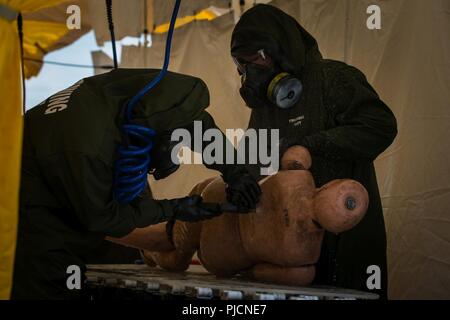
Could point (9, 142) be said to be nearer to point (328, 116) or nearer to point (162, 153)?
point (162, 153)

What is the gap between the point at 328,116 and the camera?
2.56m

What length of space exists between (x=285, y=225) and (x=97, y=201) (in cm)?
72

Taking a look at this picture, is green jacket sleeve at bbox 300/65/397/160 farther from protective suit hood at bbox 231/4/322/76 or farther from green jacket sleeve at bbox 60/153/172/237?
green jacket sleeve at bbox 60/153/172/237

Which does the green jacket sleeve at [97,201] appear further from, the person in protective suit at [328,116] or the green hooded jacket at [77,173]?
the person in protective suit at [328,116]

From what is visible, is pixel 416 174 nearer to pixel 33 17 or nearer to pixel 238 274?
pixel 238 274

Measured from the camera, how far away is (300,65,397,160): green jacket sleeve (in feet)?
8.09

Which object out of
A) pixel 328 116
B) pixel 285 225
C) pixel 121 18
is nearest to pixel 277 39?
pixel 328 116

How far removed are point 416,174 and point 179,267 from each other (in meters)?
1.13

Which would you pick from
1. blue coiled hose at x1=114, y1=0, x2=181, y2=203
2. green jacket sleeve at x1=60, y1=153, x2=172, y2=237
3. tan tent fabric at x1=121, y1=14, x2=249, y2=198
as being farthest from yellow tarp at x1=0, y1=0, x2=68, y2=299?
tan tent fabric at x1=121, y1=14, x2=249, y2=198

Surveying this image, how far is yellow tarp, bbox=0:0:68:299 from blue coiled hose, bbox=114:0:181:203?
41 centimetres

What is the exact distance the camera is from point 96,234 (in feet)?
7.22

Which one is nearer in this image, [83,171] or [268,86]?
[83,171]

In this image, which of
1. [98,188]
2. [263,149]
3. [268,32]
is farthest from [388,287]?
[98,188]

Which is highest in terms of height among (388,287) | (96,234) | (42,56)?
(42,56)
